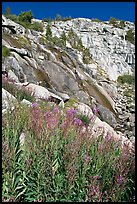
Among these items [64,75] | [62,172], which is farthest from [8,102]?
[64,75]

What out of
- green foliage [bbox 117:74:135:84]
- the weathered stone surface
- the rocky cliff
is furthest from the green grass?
green foliage [bbox 117:74:135:84]

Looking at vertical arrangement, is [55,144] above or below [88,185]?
above

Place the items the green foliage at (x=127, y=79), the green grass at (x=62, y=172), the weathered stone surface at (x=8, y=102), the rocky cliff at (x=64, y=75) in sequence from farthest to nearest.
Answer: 1. the green foliage at (x=127, y=79)
2. the rocky cliff at (x=64, y=75)
3. the weathered stone surface at (x=8, y=102)
4. the green grass at (x=62, y=172)

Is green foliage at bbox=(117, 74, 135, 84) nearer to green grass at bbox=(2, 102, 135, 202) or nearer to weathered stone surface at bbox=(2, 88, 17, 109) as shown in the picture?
weathered stone surface at bbox=(2, 88, 17, 109)

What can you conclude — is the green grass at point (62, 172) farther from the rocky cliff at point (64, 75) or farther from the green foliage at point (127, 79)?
the green foliage at point (127, 79)

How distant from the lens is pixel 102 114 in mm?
16547

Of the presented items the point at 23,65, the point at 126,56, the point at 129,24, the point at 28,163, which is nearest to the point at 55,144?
the point at 28,163

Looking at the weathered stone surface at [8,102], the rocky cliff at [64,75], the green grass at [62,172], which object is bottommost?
the green grass at [62,172]

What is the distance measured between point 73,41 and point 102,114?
4382cm

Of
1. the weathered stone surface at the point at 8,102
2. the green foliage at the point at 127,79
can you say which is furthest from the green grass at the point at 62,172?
the green foliage at the point at 127,79

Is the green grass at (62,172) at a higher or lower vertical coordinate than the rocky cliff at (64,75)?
lower

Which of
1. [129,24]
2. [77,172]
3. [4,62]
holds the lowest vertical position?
[77,172]

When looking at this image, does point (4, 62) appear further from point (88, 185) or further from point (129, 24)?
point (129, 24)

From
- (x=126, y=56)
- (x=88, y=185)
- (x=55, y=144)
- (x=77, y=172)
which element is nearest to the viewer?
(x=88, y=185)
